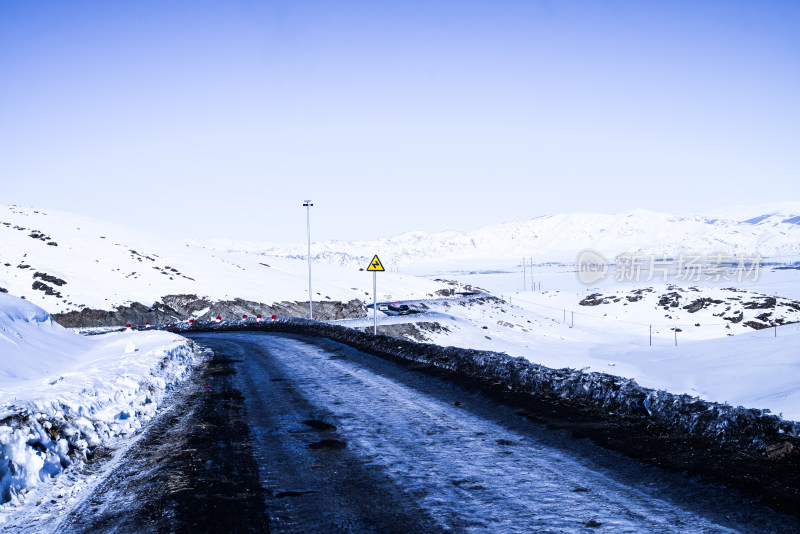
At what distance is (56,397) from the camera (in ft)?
28.6

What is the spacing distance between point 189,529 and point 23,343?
1264cm

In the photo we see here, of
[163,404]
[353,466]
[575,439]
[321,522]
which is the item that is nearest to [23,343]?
[163,404]

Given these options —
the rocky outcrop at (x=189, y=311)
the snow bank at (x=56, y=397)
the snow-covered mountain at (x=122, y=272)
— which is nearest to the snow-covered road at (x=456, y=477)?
the snow bank at (x=56, y=397)

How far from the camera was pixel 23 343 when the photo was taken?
1467cm

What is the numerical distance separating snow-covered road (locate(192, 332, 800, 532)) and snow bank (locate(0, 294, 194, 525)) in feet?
7.62

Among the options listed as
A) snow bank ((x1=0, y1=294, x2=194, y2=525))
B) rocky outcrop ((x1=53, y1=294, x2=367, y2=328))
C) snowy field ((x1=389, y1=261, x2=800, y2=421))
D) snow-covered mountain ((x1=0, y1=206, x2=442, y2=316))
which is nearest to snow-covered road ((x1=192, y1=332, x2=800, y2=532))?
snow bank ((x1=0, y1=294, x2=194, y2=525))

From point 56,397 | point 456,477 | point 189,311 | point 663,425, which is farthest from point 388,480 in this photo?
point 189,311

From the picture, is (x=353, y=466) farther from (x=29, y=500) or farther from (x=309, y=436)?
(x=29, y=500)

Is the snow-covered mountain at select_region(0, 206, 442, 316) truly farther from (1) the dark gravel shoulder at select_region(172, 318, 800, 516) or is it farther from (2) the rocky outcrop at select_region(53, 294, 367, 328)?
(1) the dark gravel shoulder at select_region(172, 318, 800, 516)

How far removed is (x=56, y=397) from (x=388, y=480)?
19.4ft

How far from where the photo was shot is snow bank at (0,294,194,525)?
6.64 metres

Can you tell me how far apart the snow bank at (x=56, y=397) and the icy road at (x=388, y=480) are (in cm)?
74

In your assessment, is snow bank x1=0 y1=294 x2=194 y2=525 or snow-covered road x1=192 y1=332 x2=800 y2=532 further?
snow bank x1=0 y1=294 x2=194 y2=525

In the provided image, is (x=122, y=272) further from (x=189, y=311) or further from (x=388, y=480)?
(x=388, y=480)
